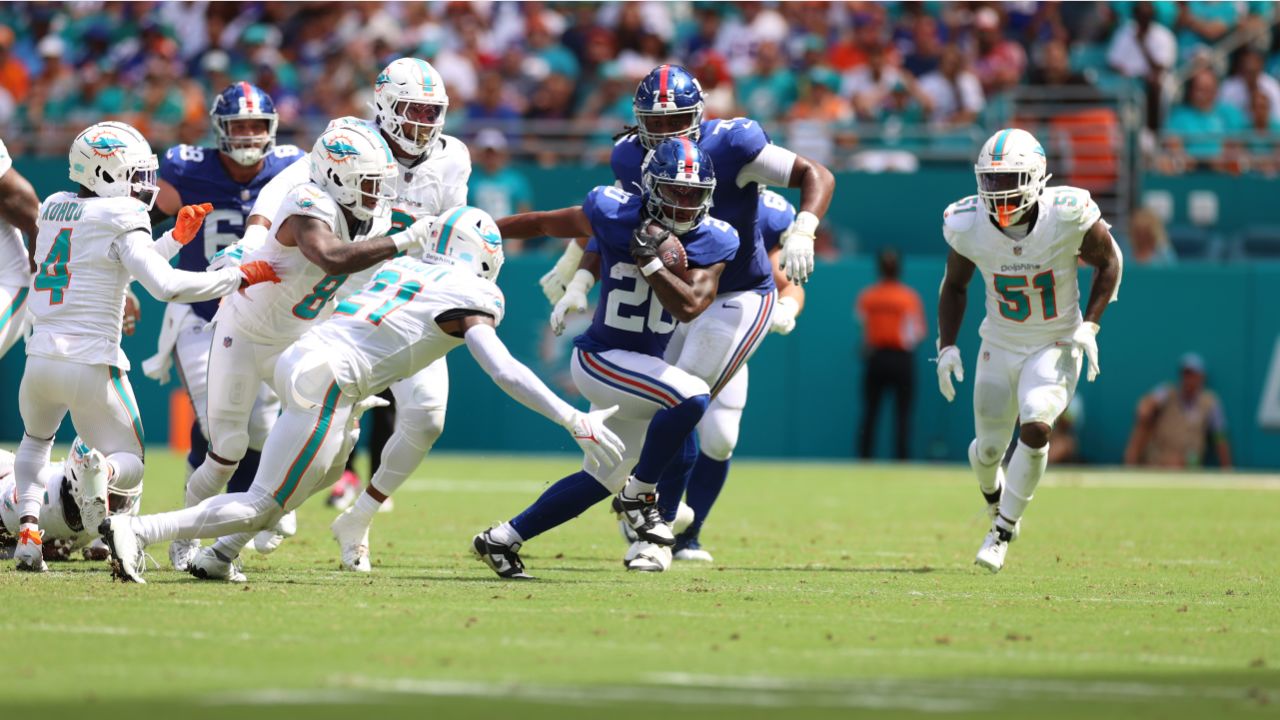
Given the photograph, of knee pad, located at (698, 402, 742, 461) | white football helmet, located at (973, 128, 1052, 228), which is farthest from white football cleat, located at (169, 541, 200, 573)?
white football helmet, located at (973, 128, 1052, 228)

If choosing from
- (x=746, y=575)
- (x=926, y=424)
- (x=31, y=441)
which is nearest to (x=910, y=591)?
(x=746, y=575)

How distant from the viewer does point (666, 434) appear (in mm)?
7297

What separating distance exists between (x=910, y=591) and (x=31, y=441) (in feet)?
12.0

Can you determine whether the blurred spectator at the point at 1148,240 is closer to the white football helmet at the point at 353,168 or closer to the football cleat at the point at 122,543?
the white football helmet at the point at 353,168

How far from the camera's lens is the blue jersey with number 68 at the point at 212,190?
874cm

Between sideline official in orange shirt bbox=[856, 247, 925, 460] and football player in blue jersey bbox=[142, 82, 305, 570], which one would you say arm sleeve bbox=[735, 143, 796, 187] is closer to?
football player in blue jersey bbox=[142, 82, 305, 570]

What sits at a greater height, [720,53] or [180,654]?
[720,53]

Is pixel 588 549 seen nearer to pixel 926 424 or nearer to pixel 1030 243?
pixel 1030 243

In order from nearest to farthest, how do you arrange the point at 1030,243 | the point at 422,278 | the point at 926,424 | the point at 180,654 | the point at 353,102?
the point at 180,654
the point at 422,278
the point at 1030,243
the point at 926,424
the point at 353,102

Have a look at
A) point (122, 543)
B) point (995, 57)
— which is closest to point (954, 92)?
point (995, 57)

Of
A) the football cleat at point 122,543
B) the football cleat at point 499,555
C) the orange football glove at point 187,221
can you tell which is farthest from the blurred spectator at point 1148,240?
the football cleat at point 122,543

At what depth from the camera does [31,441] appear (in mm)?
7438

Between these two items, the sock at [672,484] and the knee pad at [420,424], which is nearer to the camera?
the knee pad at [420,424]

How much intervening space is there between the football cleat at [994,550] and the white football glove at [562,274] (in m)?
2.24
